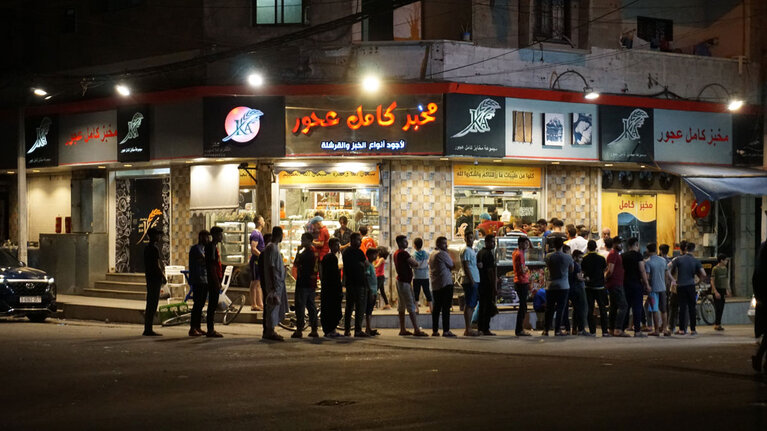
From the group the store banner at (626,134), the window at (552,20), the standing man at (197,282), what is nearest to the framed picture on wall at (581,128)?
the store banner at (626,134)

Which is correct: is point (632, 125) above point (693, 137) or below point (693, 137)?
above

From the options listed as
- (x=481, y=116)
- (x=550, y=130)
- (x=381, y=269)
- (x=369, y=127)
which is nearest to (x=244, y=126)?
(x=369, y=127)

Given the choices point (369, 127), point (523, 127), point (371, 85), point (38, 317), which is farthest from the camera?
point (523, 127)

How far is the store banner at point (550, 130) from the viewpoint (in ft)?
72.9

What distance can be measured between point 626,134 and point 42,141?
54.7ft

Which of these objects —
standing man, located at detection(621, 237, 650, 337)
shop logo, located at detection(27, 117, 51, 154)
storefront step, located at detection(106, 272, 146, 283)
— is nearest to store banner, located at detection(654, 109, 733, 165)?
standing man, located at detection(621, 237, 650, 337)

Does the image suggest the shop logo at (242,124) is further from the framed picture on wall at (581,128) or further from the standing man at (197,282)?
the framed picture on wall at (581,128)

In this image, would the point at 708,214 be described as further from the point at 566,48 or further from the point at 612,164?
the point at 566,48

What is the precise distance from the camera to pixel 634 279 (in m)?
18.1

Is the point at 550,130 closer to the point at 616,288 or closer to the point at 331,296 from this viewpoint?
the point at 616,288

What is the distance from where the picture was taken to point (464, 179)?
22.5 metres

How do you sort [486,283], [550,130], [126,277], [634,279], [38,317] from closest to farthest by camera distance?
[486,283], [634,279], [38,317], [550,130], [126,277]

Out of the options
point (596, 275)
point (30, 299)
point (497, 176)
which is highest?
point (497, 176)

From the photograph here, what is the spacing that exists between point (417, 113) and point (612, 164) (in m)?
6.11
